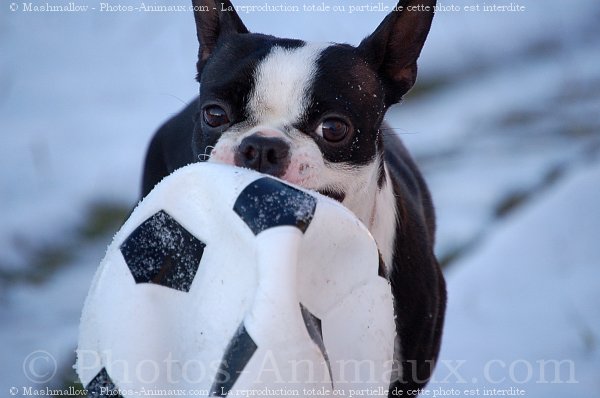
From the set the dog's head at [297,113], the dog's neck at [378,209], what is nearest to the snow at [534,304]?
the dog's neck at [378,209]

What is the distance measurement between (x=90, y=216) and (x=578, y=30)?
4354 millimetres

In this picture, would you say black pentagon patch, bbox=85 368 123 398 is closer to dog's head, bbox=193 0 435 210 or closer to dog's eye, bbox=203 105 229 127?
dog's head, bbox=193 0 435 210

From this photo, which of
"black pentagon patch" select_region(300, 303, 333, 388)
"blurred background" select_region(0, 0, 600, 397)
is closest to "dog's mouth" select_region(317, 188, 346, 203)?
"black pentagon patch" select_region(300, 303, 333, 388)

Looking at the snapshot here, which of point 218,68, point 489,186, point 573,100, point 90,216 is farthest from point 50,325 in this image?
point 573,100

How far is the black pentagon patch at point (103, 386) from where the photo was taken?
75.1 inches

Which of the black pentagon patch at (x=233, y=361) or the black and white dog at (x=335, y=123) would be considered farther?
the black and white dog at (x=335, y=123)

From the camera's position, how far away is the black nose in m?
2.33

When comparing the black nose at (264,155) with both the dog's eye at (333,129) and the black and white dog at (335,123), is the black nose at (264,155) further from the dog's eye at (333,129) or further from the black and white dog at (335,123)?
the dog's eye at (333,129)

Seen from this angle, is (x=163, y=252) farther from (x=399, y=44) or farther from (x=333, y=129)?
(x=399, y=44)

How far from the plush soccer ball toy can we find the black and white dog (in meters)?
0.40

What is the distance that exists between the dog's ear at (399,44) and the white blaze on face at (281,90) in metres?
0.31

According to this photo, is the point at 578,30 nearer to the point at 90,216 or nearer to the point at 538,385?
the point at 90,216

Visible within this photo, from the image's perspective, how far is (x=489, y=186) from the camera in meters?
5.32

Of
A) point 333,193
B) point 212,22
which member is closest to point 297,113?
point 333,193
